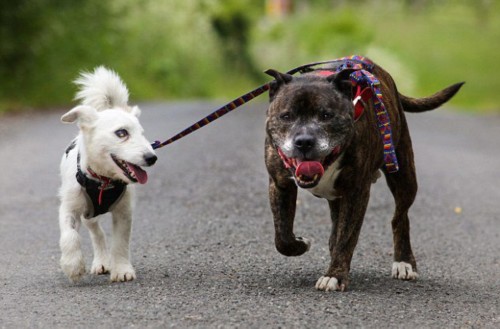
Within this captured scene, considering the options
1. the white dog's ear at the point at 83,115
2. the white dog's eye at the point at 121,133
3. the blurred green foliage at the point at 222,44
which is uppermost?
the blurred green foliage at the point at 222,44

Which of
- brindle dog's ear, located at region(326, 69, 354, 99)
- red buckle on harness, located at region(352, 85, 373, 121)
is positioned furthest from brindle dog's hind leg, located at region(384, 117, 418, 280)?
brindle dog's ear, located at region(326, 69, 354, 99)

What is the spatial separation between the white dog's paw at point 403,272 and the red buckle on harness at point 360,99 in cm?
132

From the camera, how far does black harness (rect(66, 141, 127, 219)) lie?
20.4 ft

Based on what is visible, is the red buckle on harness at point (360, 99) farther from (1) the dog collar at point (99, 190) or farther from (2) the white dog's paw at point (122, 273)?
(2) the white dog's paw at point (122, 273)

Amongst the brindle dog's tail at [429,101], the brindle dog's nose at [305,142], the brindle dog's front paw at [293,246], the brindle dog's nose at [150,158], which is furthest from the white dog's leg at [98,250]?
the brindle dog's tail at [429,101]

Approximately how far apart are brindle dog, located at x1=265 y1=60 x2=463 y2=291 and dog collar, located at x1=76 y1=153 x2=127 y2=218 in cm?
109

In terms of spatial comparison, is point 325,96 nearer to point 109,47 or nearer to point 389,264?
point 389,264

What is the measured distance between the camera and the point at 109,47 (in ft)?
97.7

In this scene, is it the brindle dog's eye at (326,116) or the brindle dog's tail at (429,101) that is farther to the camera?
the brindle dog's tail at (429,101)

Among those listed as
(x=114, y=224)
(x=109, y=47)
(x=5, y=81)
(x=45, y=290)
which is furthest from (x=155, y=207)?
(x=109, y=47)

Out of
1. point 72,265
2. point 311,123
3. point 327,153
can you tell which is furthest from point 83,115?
point 327,153

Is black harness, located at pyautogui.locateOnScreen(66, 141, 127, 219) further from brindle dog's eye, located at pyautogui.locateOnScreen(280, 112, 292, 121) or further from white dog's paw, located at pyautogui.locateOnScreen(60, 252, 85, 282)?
brindle dog's eye, located at pyautogui.locateOnScreen(280, 112, 292, 121)

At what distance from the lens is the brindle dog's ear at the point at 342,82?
5.73 m

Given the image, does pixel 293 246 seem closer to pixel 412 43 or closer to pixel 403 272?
pixel 403 272
